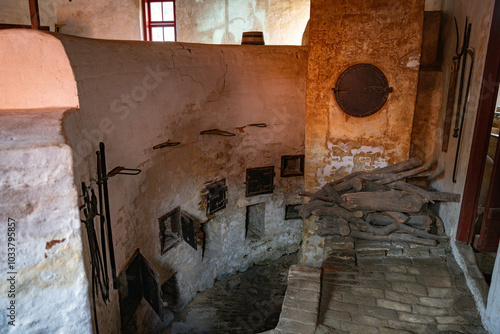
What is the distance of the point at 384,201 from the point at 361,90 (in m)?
1.97

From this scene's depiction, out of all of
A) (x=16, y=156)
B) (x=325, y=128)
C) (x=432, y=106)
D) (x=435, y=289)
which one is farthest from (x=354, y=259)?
(x=16, y=156)

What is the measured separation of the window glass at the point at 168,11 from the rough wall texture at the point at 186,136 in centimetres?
496

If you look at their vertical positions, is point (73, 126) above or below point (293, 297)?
above

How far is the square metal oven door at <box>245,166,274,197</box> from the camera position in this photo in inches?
294

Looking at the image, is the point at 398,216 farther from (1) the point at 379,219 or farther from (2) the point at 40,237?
(2) the point at 40,237

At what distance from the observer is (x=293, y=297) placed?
3801mm

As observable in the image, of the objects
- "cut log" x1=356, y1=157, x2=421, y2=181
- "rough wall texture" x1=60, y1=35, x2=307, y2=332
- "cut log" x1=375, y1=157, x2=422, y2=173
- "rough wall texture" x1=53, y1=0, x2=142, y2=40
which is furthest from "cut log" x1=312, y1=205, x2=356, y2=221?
"rough wall texture" x1=53, y1=0, x2=142, y2=40

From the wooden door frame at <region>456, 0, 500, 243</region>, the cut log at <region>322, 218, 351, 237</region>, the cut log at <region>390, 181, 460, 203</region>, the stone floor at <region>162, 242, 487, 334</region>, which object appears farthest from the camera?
the cut log at <region>322, 218, 351, 237</region>

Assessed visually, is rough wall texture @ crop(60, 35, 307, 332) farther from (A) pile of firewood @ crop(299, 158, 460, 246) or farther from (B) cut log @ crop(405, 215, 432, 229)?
(B) cut log @ crop(405, 215, 432, 229)

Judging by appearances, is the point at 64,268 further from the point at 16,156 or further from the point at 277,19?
the point at 277,19

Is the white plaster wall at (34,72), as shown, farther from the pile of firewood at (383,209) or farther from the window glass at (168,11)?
the window glass at (168,11)

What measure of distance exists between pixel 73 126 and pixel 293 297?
2690 millimetres

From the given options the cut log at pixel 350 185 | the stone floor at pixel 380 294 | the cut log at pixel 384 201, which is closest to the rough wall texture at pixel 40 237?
the stone floor at pixel 380 294

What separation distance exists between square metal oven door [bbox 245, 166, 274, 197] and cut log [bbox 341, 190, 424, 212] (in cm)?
266
